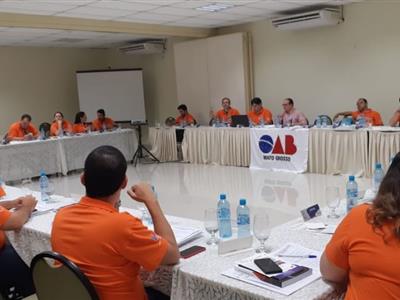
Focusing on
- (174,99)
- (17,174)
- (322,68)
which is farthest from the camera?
(174,99)

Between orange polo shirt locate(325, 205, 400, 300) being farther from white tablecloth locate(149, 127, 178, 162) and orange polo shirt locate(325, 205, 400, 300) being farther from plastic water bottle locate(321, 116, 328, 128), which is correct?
white tablecloth locate(149, 127, 178, 162)

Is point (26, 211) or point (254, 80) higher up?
point (254, 80)

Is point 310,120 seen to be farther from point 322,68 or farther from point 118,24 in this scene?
point 118,24

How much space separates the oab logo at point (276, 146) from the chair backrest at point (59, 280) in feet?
17.5

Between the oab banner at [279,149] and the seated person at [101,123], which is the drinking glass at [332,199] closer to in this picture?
the oab banner at [279,149]

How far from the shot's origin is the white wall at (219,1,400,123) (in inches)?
280

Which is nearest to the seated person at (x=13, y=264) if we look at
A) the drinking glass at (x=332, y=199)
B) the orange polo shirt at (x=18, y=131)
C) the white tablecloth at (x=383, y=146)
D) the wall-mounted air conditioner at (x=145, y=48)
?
the drinking glass at (x=332, y=199)

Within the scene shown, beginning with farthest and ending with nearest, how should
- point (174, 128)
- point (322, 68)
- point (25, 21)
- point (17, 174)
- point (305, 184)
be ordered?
point (174, 128) < point (322, 68) < point (17, 174) < point (25, 21) < point (305, 184)

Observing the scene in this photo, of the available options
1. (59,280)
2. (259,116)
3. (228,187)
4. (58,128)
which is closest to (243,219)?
(59,280)

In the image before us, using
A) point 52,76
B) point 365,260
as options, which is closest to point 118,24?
point 52,76

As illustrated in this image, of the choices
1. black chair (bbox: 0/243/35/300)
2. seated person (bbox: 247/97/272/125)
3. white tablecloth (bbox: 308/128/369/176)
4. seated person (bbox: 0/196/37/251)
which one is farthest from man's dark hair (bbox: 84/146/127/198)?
seated person (bbox: 247/97/272/125)

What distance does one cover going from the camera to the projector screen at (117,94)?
1033 cm

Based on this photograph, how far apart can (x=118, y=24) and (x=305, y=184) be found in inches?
169

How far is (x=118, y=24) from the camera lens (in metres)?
7.86
